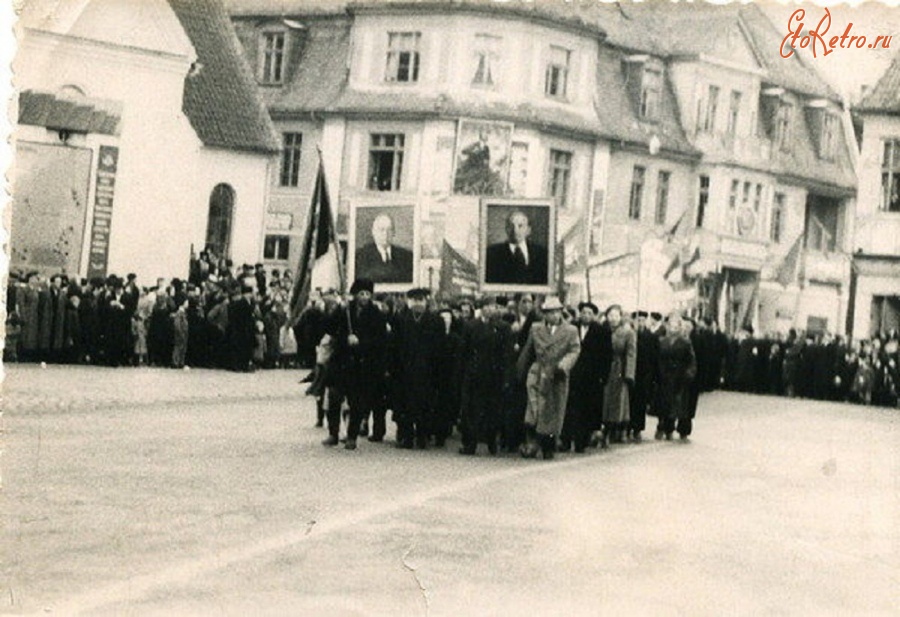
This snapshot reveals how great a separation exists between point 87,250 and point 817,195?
811 cm

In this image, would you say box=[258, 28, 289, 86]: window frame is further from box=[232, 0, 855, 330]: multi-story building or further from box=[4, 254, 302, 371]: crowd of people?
box=[4, 254, 302, 371]: crowd of people

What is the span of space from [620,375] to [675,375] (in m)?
1.36

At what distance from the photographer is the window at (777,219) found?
744 inches

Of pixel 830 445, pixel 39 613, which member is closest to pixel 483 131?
pixel 830 445

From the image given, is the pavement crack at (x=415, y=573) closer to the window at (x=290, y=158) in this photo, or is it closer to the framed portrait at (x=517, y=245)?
the framed portrait at (x=517, y=245)

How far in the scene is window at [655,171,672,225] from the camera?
20.0 meters

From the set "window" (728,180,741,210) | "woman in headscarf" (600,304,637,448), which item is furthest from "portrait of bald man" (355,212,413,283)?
"window" (728,180,741,210)

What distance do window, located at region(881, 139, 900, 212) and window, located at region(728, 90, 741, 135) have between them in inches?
107

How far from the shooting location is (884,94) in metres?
13.5

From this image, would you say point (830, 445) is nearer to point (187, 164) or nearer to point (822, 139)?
point (822, 139)

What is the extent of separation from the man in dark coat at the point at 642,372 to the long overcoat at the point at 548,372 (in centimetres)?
375

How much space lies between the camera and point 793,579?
425 inches

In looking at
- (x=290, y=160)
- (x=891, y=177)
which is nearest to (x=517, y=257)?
(x=891, y=177)

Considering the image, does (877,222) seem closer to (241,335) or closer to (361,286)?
(361,286)
